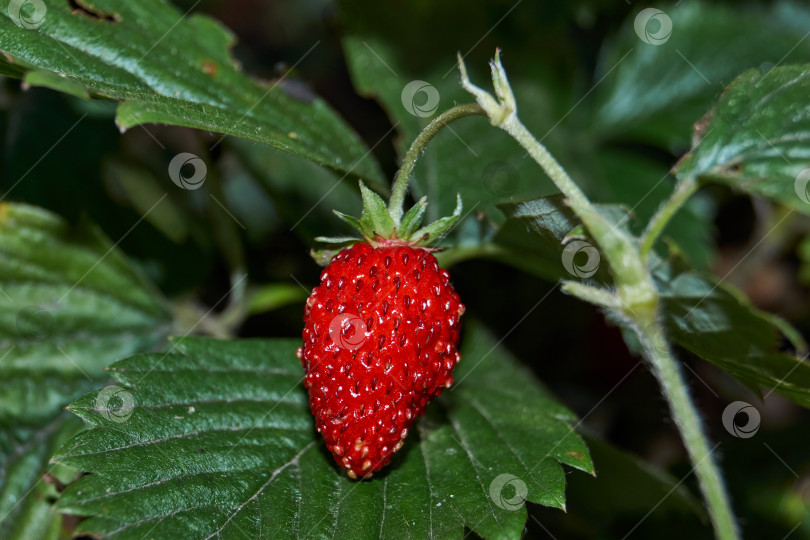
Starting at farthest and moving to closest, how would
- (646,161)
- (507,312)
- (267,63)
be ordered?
(267,63) → (646,161) → (507,312)

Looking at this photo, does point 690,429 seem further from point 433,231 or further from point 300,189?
point 300,189

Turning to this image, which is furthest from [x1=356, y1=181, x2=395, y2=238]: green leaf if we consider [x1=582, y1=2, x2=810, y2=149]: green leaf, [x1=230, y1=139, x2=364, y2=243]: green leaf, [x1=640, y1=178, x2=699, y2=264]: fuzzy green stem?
[x1=582, y1=2, x2=810, y2=149]: green leaf

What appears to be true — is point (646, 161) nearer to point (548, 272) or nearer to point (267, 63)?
point (548, 272)

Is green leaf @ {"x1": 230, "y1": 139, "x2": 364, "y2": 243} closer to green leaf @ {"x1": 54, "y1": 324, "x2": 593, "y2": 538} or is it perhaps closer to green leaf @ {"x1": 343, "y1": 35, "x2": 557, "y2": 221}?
green leaf @ {"x1": 343, "y1": 35, "x2": 557, "y2": 221}

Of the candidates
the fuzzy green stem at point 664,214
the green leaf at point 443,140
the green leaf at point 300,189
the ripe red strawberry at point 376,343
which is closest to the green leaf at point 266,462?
the ripe red strawberry at point 376,343

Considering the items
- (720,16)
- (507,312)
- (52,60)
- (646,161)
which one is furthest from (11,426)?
(720,16)

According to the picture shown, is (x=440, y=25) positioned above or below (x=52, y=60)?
above

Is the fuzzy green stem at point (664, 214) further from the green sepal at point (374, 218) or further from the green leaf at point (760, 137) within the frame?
the green sepal at point (374, 218)
